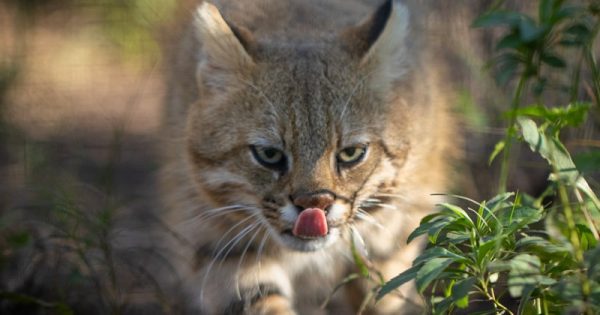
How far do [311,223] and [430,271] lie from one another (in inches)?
43.0

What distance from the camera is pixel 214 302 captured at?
379cm

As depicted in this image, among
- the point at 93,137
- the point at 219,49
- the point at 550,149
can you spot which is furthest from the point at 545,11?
the point at 93,137

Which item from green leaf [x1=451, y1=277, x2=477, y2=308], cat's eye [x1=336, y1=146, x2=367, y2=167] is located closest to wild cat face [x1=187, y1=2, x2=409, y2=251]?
cat's eye [x1=336, y1=146, x2=367, y2=167]

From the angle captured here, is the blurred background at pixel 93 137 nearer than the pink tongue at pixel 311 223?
No

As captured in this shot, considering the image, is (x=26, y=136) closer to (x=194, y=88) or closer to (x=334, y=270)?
(x=194, y=88)

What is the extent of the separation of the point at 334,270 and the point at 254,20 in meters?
1.20

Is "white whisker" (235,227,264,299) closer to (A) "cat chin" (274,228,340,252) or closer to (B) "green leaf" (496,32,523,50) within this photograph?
(A) "cat chin" (274,228,340,252)

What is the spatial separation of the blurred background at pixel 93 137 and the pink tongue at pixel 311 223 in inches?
31.2

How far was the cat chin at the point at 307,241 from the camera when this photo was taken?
3.30 meters

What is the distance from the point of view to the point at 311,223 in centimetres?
320

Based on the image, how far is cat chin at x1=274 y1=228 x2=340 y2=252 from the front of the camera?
3305mm

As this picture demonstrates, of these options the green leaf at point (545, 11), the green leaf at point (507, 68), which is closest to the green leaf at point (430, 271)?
the green leaf at point (507, 68)

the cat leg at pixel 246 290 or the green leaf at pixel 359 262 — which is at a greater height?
the green leaf at pixel 359 262

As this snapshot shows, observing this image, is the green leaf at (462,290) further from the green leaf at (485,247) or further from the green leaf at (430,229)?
the green leaf at (430,229)
